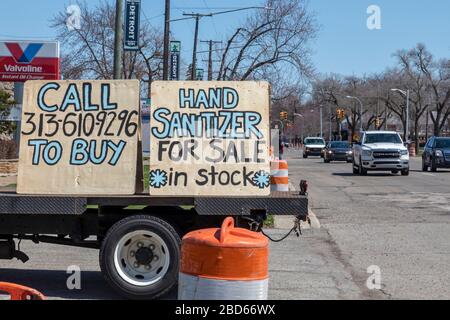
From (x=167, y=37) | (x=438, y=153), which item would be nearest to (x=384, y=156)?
(x=438, y=153)

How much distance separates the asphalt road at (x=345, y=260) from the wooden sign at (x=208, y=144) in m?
1.22

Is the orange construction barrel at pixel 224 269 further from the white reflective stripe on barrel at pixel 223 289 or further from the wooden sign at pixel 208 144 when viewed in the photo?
the wooden sign at pixel 208 144

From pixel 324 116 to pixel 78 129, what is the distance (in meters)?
142

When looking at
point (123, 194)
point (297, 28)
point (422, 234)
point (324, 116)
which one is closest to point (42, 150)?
point (123, 194)

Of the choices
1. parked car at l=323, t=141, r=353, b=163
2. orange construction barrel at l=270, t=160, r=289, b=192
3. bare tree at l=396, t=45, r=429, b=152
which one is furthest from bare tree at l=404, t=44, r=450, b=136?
orange construction barrel at l=270, t=160, r=289, b=192

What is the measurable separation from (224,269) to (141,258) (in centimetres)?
246

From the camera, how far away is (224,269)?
16.3 feet

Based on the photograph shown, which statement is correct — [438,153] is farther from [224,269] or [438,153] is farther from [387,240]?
[224,269]

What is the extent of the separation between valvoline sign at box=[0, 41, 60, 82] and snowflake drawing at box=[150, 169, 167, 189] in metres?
18.6

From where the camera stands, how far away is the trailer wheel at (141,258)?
23.4 ft

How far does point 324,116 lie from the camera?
147 metres

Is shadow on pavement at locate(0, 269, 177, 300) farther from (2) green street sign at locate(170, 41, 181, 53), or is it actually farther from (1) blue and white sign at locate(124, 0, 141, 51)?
(2) green street sign at locate(170, 41, 181, 53)

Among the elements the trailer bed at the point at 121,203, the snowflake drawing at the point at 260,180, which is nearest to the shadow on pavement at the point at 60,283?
the trailer bed at the point at 121,203

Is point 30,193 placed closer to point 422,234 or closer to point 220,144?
point 220,144
